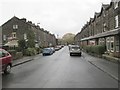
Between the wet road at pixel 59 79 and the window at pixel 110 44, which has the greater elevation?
the window at pixel 110 44

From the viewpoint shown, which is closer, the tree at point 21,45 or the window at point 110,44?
the window at point 110,44

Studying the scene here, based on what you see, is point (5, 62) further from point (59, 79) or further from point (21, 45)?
point (21, 45)

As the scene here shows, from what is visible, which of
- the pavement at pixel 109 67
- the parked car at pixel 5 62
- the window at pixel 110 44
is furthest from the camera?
the window at pixel 110 44

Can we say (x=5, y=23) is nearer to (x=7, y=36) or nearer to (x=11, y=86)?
(x=7, y=36)

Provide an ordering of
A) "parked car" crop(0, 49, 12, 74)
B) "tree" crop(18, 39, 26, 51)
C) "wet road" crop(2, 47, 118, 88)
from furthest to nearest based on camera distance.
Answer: "tree" crop(18, 39, 26, 51)
"parked car" crop(0, 49, 12, 74)
"wet road" crop(2, 47, 118, 88)

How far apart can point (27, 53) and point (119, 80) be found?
27.8 m

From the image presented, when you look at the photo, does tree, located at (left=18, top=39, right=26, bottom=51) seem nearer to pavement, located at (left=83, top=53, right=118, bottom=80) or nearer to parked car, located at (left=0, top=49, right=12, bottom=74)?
pavement, located at (left=83, top=53, right=118, bottom=80)

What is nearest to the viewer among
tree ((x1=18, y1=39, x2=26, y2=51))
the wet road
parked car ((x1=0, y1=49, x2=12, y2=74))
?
the wet road

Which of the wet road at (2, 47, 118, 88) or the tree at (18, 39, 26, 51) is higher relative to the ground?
the tree at (18, 39, 26, 51)

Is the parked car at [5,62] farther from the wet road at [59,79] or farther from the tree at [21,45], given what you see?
the tree at [21,45]

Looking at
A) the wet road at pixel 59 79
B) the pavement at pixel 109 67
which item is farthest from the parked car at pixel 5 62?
the pavement at pixel 109 67

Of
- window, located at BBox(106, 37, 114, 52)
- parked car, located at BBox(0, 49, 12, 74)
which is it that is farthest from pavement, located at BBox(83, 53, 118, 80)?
window, located at BBox(106, 37, 114, 52)

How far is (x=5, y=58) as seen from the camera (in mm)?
13992

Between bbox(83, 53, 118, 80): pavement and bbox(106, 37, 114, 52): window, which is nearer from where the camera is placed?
bbox(83, 53, 118, 80): pavement
